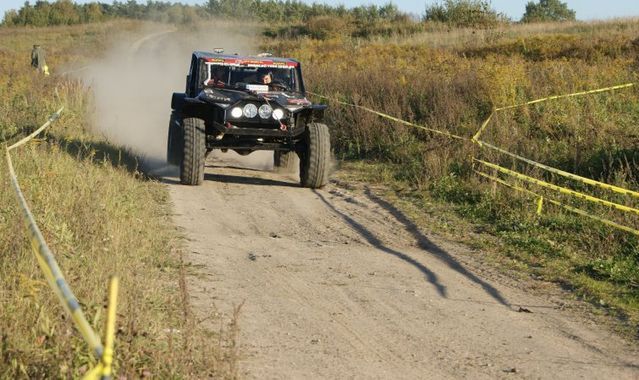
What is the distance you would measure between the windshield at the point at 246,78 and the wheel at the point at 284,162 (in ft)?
5.38

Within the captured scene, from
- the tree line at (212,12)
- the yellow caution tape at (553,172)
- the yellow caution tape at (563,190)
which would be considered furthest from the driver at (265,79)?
the tree line at (212,12)

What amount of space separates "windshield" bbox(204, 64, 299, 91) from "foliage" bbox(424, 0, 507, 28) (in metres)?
26.3

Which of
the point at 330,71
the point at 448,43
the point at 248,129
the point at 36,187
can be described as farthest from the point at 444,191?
the point at 448,43

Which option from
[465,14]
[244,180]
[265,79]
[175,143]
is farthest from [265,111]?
[465,14]

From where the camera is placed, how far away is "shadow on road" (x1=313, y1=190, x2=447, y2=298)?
26.2ft

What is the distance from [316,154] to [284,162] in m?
2.29

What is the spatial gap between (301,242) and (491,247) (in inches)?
74.3

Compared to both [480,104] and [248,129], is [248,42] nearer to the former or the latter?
[480,104]

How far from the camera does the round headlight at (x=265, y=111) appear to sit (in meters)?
12.2

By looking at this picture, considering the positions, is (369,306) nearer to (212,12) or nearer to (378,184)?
(378,184)

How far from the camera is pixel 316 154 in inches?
488

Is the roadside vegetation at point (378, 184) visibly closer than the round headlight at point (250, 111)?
Yes

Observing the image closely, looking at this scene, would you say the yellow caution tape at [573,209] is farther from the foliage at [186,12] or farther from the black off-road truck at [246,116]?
the foliage at [186,12]

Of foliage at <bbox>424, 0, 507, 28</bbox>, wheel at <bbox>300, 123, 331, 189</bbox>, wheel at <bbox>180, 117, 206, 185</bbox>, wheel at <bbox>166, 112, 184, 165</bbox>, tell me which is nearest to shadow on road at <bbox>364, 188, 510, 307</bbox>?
wheel at <bbox>300, 123, 331, 189</bbox>
